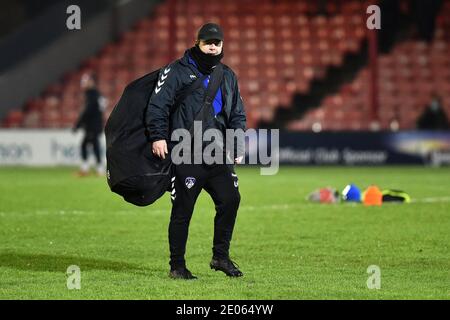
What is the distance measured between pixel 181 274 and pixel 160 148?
1.13m

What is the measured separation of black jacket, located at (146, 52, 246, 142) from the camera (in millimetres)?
8984

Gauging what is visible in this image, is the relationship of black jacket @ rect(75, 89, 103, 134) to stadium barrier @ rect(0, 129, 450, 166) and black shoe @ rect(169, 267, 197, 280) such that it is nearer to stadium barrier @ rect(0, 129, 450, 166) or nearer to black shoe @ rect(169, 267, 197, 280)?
stadium barrier @ rect(0, 129, 450, 166)

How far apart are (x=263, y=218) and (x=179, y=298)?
6.78m

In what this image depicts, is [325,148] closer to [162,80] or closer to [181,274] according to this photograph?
[181,274]

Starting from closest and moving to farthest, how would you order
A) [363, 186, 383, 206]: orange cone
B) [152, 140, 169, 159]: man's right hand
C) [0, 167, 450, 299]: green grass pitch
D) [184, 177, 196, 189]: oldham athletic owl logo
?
[0, 167, 450, 299]: green grass pitch, [152, 140, 169, 159]: man's right hand, [184, 177, 196, 189]: oldham athletic owl logo, [363, 186, 383, 206]: orange cone

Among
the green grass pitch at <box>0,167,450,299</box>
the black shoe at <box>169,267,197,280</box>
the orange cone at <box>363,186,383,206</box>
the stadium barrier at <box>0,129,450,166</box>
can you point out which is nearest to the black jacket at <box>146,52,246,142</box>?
the black shoe at <box>169,267,197,280</box>

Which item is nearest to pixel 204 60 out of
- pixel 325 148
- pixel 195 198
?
pixel 195 198

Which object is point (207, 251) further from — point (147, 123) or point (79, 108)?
point (79, 108)

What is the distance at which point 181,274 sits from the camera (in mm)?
9195

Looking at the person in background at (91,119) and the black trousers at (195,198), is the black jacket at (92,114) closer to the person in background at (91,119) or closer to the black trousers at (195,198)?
the person in background at (91,119)

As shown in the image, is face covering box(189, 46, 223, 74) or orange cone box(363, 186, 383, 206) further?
orange cone box(363, 186, 383, 206)

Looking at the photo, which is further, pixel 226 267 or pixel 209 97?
→ pixel 226 267

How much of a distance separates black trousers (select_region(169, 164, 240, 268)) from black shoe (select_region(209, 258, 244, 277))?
0.05 m

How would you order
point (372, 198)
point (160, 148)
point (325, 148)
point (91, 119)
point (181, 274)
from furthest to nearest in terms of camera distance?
1. point (325, 148)
2. point (91, 119)
3. point (372, 198)
4. point (181, 274)
5. point (160, 148)
